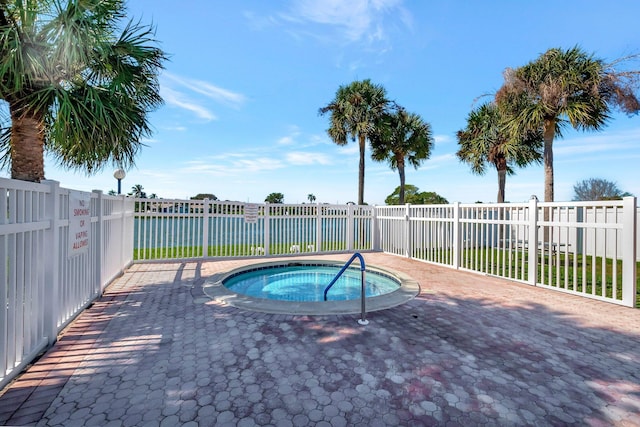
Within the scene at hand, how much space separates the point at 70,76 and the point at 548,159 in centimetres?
1277

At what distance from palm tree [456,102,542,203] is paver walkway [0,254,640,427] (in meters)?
11.2

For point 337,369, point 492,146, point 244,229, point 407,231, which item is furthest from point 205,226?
point 492,146

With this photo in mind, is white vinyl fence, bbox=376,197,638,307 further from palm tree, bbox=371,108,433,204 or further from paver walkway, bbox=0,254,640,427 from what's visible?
palm tree, bbox=371,108,433,204

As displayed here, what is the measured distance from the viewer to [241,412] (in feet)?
6.02

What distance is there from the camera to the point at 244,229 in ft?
28.3

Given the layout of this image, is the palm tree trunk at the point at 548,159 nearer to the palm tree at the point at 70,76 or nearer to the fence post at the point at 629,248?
the fence post at the point at 629,248

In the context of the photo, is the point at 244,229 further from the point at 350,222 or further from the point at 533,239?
the point at 533,239

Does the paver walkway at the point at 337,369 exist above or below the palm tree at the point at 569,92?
below

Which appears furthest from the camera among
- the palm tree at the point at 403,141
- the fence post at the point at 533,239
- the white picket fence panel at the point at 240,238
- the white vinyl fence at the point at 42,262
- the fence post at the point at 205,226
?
the palm tree at the point at 403,141

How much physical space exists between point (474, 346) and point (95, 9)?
6.65 m

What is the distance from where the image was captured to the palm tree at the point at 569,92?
28.6 feet

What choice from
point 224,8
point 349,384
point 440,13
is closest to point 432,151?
point 440,13

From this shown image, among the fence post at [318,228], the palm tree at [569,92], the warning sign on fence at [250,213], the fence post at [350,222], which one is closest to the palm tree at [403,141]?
the palm tree at [569,92]

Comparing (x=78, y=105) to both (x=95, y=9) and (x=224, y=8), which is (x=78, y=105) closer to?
(x=95, y=9)
